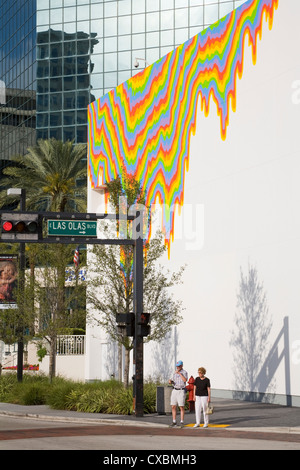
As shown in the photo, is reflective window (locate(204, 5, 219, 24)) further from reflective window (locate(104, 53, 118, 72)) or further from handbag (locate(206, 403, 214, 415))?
handbag (locate(206, 403, 214, 415))

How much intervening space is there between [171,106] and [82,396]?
15.9 m

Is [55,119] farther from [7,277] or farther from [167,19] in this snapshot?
[7,277]

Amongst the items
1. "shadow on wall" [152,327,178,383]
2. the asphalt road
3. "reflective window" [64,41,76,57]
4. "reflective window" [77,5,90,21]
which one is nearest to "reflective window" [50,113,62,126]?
"reflective window" [64,41,76,57]

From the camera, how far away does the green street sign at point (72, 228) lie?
1061 inches

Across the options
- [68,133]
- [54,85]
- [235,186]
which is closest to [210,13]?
[54,85]

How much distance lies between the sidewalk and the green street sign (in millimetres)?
5689

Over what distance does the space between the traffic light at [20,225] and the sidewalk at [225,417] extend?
5.80m

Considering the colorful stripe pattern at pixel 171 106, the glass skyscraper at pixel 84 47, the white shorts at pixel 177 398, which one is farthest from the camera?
the glass skyscraper at pixel 84 47

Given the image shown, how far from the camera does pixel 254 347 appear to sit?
3269 centimetres

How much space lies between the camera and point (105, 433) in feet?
72.5

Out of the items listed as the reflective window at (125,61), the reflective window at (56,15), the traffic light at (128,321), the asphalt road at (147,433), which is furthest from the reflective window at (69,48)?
the traffic light at (128,321)

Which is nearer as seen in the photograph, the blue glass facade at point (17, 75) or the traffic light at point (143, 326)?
the traffic light at point (143, 326)

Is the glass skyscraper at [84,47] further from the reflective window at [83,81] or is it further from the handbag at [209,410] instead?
the handbag at [209,410]

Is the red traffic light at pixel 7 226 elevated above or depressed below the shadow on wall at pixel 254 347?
above
